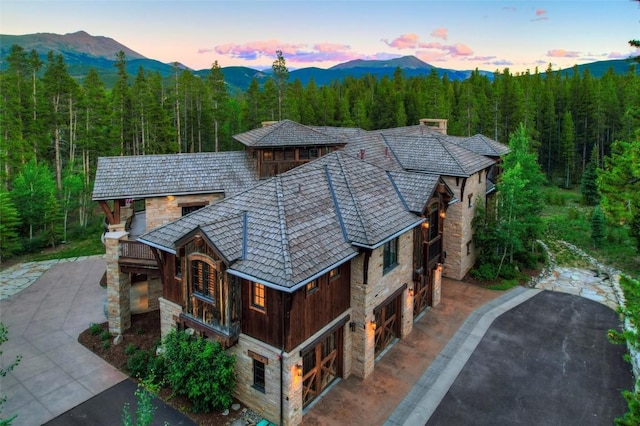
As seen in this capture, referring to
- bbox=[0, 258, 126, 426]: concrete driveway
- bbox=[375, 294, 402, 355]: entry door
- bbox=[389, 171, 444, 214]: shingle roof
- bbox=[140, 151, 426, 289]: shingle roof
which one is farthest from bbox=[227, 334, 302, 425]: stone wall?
bbox=[389, 171, 444, 214]: shingle roof

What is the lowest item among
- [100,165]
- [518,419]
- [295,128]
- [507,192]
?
[518,419]

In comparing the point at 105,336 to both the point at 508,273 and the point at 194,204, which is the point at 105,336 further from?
the point at 508,273

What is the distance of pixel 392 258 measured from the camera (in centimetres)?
1694

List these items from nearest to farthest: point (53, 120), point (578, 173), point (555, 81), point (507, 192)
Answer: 1. point (507, 192)
2. point (53, 120)
3. point (578, 173)
4. point (555, 81)

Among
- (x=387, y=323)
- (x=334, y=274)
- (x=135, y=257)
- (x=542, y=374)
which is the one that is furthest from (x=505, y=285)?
(x=135, y=257)

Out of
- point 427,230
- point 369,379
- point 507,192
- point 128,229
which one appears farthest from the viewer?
point 507,192

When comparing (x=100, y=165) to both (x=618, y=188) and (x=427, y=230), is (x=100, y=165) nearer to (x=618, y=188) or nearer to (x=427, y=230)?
(x=427, y=230)

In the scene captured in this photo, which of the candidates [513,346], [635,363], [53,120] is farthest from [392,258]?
[53,120]

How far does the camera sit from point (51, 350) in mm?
17156

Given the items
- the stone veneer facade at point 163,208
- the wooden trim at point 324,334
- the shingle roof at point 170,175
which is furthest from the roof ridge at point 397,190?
the stone veneer facade at point 163,208

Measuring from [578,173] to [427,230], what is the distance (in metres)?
50.7

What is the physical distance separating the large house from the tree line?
1504 cm

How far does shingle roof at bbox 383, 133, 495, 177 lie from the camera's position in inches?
914

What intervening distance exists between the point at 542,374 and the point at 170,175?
18.1 m
